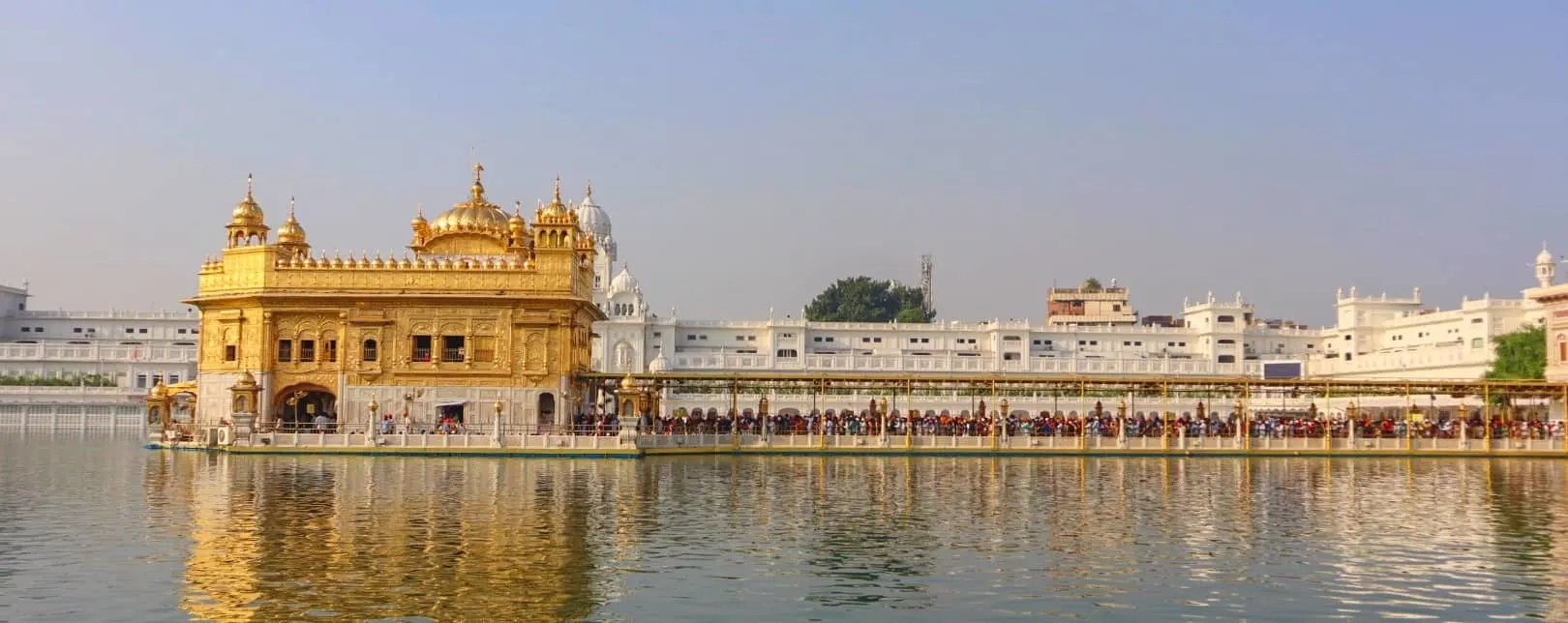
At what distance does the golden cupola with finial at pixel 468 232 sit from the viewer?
178 feet

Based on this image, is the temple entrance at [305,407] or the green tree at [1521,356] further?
the green tree at [1521,356]

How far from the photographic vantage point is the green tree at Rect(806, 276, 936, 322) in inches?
5202

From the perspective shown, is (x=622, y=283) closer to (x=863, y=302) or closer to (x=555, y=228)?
(x=863, y=302)

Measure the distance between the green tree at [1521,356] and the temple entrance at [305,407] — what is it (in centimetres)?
5065

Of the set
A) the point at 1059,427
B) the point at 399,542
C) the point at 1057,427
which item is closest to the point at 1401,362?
the point at 1059,427

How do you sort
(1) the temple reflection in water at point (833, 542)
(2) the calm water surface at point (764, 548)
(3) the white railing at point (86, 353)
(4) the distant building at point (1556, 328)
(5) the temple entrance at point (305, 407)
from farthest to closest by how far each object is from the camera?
(3) the white railing at point (86, 353) < (4) the distant building at point (1556, 328) < (5) the temple entrance at point (305, 407) < (1) the temple reflection in water at point (833, 542) < (2) the calm water surface at point (764, 548)

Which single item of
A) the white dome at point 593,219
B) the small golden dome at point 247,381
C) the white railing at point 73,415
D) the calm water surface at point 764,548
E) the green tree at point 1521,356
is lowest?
the calm water surface at point 764,548

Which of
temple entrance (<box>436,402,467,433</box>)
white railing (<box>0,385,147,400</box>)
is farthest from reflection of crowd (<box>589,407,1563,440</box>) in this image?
white railing (<box>0,385,147,400</box>)

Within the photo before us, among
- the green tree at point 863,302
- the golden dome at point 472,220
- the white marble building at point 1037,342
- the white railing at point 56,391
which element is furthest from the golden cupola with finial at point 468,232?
the green tree at point 863,302

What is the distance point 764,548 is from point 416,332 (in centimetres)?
2944

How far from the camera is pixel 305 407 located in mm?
52125

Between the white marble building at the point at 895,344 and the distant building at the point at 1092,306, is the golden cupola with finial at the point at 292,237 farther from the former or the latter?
the distant building at the point at 1092,306

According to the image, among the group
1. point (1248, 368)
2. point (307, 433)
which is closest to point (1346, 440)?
point (307, 433)

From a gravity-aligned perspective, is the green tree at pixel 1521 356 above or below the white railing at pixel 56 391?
above
